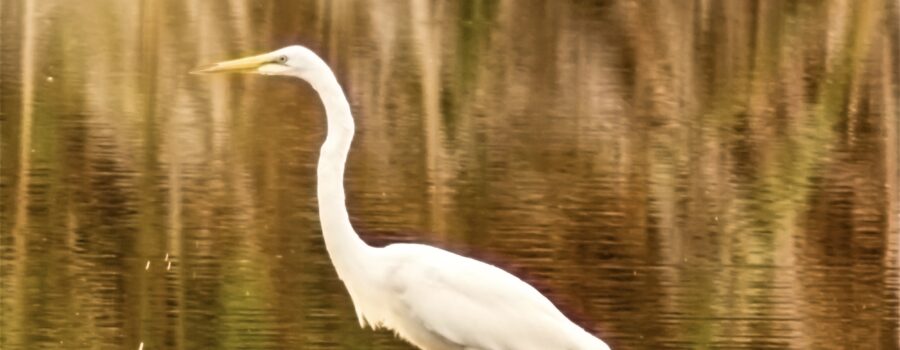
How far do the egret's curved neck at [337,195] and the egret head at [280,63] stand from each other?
0.09 metres

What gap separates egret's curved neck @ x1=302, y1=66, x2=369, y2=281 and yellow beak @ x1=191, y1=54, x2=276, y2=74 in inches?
7.0

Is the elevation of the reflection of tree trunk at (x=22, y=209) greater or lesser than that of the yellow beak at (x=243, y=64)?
lesser

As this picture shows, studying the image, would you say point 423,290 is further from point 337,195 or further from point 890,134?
point 890,134

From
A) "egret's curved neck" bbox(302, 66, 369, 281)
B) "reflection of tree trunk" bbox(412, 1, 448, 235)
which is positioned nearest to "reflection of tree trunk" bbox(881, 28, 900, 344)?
"reflection of tree trunk" bbox(412, 1, 448, 235)

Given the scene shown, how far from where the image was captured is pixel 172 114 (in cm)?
198

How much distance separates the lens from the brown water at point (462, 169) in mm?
1965

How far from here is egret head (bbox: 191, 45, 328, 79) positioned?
1.87 meters

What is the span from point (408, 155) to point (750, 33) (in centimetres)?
72

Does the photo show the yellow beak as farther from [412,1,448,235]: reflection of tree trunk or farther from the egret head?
[412,1,448,235]: reflection of tree trunk

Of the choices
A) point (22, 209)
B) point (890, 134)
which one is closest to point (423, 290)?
point (22, 209)

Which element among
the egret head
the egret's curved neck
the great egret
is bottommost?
the great egret

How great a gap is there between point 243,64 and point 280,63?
0.27 ft

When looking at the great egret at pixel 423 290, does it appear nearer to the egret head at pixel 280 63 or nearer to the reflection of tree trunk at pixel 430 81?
the egret head at pixel 280 63

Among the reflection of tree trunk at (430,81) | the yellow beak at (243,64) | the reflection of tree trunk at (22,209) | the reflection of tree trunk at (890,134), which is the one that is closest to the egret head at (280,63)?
the yellow beak at (243,64)
